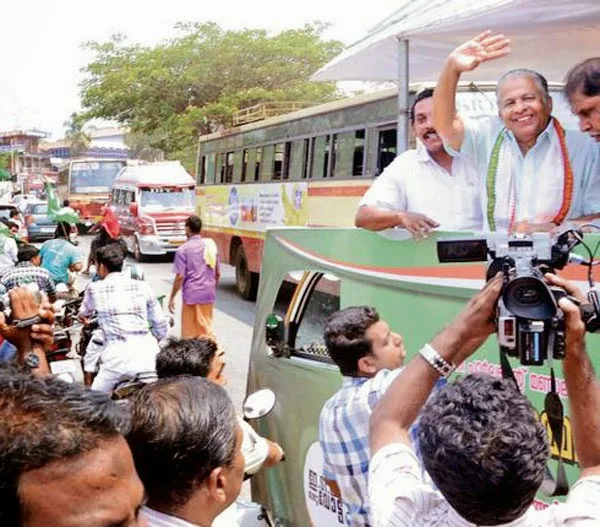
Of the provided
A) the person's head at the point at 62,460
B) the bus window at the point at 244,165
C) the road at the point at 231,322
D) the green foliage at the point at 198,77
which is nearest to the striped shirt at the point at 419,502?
the person's head at the point at 62,460

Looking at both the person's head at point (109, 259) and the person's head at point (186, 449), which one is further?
the person's head at point (109, 259)

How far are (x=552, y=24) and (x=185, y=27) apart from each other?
28977 mm

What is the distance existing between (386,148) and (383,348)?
7849mm

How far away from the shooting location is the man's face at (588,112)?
9.85 ft

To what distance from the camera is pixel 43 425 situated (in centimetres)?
141

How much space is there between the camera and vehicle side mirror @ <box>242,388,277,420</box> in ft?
11.1

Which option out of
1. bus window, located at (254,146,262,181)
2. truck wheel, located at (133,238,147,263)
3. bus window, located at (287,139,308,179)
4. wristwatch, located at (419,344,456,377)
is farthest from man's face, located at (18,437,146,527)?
truck wheel, located at (133,238,147,263)

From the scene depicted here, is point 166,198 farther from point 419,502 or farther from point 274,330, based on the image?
point 419,502

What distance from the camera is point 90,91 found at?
32094mm

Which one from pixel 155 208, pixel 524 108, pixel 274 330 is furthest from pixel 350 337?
pixel 155 208

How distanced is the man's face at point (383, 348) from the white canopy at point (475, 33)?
1.67 meters

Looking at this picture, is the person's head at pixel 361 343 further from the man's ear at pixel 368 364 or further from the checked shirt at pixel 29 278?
the checked shirt at pixel 29 278

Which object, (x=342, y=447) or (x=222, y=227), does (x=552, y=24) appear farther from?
(x=222, y=227)

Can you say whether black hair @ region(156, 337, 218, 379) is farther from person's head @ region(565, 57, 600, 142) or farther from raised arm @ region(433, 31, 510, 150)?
person's head @ region(565, 57, 600, 142)
